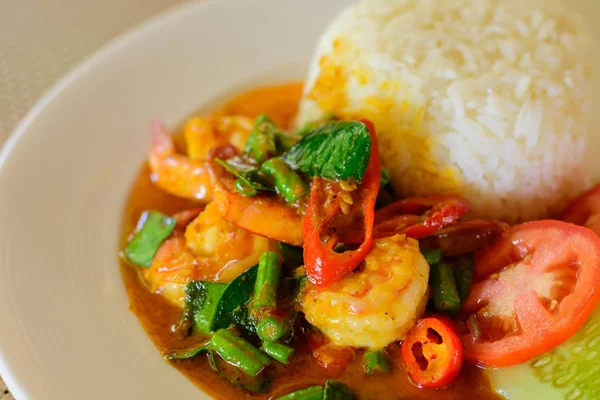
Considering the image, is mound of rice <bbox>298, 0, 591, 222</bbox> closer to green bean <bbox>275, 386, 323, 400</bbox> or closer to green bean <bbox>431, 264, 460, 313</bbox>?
green bean <bbox>431, 264, 460, 313</bbox>

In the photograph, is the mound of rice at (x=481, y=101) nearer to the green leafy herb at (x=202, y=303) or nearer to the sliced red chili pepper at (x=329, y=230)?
the sliced red chili pepper at (x=329, y=230)

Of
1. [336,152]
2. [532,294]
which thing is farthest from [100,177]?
[532,294]

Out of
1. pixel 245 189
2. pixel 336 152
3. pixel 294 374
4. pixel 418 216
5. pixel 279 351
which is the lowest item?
pixel 294 374

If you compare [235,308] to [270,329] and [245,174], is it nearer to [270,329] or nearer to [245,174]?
[270,329]

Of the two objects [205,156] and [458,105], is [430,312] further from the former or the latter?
[205,156]

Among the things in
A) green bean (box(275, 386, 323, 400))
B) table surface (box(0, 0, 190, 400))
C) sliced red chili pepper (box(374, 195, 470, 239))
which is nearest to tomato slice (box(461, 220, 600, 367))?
sliced red chili pepper (box(374, 195, 470, 239))

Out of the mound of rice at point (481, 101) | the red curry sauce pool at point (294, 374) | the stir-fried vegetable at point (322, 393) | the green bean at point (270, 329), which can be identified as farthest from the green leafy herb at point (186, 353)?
the mound of rice at point (481, 101)
